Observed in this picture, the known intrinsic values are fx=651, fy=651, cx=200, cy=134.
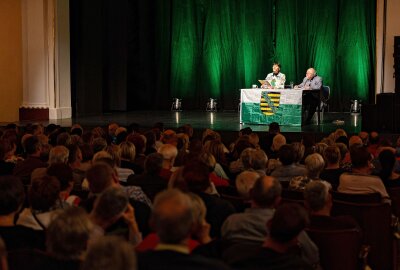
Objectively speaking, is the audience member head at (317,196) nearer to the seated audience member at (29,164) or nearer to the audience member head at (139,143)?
the seated audience member at (29,164)

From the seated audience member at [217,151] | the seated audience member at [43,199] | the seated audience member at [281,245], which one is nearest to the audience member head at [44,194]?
the seated audience member at [43,199]

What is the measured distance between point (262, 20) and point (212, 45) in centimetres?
153

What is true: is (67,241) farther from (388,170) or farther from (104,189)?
(388,170)

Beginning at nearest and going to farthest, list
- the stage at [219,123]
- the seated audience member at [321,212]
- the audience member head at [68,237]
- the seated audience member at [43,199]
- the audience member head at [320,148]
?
the audience member head at [68,237], the seated audience member at [43,199], the seated audience member at [321,212], the audience member head at [320,148], the stage at [219,123]

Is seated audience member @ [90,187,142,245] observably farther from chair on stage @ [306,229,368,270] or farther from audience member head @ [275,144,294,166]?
audience member head @ [275,144,294,166]

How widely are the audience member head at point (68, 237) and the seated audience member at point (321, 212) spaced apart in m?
1.53

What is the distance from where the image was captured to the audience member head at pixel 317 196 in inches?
148

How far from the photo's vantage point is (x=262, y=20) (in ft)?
56.3

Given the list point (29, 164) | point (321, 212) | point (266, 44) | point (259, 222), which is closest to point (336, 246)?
point (321, 212)

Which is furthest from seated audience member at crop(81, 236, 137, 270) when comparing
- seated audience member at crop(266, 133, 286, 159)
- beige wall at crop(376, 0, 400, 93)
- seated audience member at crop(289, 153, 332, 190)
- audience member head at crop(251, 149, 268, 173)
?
beige wall at crop(376, 0, 400, 93)

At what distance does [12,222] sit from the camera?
129 inches

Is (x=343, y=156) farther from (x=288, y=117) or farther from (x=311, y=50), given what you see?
(x=311, y=50)

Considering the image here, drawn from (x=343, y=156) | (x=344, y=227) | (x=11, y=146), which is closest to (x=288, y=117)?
(x=343, y=156)

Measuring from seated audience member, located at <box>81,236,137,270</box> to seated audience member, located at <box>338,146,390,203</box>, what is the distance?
3.05m
